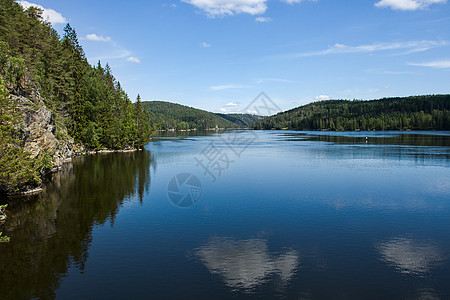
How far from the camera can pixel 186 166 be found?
53281mm

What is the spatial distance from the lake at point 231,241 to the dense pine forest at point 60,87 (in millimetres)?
9483

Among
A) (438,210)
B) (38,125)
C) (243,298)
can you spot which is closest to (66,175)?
(38,125)

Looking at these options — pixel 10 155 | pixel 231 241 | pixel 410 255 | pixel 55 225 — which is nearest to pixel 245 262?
pixel 231 241

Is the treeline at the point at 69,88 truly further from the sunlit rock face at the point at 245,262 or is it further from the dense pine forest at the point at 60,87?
the sunlit rock face at the point at 245,262

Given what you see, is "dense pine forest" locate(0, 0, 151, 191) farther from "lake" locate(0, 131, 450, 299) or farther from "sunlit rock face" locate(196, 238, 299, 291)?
"sunlit rock face" locate(196, 238, 299, 291)

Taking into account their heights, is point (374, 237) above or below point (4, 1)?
below

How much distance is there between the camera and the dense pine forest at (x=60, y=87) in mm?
38812

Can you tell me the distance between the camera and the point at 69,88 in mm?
67938

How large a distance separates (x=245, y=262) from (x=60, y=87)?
63.9 m

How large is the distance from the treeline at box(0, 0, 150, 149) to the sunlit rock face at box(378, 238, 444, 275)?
44064 millimetres

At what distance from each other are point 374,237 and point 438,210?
1029cm

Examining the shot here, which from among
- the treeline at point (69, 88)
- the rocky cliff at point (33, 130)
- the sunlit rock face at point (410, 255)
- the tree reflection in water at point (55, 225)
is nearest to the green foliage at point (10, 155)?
the tree reflection in water at point (55, 225)

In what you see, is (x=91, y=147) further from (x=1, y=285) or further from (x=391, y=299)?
(x=391, y=299)

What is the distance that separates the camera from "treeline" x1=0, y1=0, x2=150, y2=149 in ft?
173
